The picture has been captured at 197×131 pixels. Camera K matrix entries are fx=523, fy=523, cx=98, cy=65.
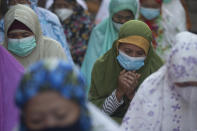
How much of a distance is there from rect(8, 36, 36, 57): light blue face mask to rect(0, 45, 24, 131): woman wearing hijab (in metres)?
0.63

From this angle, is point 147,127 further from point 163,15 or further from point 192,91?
point 163,15

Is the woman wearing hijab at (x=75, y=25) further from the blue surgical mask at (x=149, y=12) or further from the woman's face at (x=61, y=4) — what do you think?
the blue surgical mask at (x=149, y=12)

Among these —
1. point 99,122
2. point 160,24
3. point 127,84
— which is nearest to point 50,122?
point 99,122

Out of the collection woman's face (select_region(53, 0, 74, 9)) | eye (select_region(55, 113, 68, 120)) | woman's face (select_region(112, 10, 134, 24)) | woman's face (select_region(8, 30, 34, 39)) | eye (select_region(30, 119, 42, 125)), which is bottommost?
woman's face (select_region(53, 0, 74, 9))

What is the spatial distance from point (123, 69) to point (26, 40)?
871 millimetres

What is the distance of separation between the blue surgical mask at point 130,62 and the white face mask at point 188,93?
0.73 m

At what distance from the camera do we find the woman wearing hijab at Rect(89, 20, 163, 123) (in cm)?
417

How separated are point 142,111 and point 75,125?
1.43 meters

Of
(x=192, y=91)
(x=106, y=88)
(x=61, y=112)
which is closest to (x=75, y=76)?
(x=61, y=112)

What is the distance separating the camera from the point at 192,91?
340 cm

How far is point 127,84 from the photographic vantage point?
4137 millimetres

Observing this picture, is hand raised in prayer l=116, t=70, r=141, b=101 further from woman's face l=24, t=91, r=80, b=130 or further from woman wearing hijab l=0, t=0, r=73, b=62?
woman's face l=24, t=91, r=80, b=130

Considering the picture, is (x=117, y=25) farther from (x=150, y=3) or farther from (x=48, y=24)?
(x=150, y=3)

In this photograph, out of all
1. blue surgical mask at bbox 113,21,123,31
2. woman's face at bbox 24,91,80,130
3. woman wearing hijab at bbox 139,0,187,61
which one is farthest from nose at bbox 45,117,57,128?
woman wearing hijab at bbox 139,0,187,61
